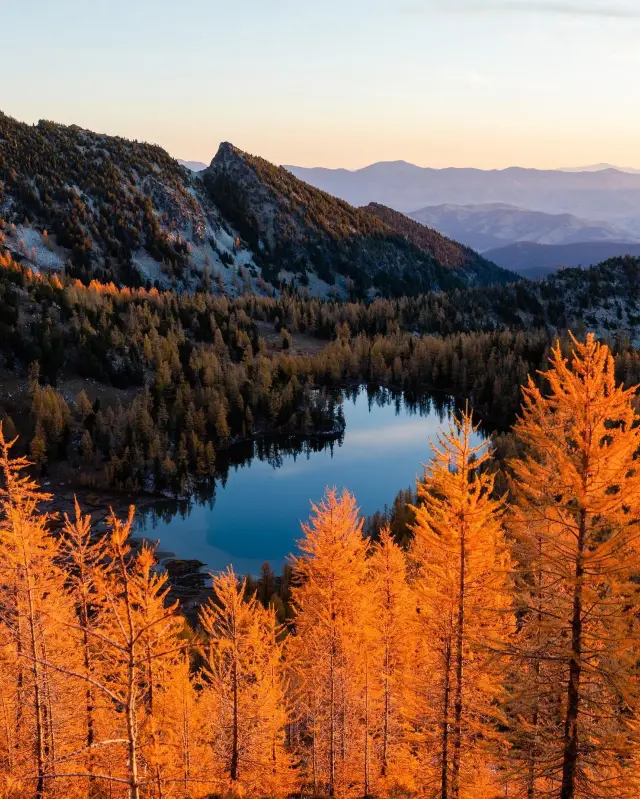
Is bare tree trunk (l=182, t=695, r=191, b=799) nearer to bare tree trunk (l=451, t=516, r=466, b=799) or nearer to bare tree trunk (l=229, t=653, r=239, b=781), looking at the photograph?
bare tree trunk (l=229, t=653, r=239, b=781)

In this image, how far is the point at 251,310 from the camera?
170625mm

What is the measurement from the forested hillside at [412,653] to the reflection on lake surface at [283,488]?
31246mm

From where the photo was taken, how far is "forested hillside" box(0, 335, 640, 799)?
1523 cm

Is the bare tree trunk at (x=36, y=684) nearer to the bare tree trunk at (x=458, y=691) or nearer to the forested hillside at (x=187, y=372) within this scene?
the bare tree trunk at (x=458, y=691)

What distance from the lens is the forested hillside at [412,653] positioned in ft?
50.0

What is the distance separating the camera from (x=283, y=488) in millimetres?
92188

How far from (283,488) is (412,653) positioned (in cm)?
6326

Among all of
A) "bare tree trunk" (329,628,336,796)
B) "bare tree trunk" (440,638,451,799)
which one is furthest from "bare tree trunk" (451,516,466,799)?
"bare tree trunk" (329,628,336,796)

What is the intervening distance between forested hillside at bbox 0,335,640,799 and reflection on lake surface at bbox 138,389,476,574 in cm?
3125

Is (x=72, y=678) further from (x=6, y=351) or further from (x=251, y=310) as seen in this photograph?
(x=251, y=310)

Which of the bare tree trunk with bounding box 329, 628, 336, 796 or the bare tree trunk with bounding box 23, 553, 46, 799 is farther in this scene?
the bare tree trunk with bounding box 329, 628, 336, 796

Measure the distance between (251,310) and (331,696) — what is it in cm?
14896

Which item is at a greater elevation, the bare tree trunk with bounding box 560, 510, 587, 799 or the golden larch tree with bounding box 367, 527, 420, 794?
the bare tree trunk with bounding box 560, 510, 587, 799

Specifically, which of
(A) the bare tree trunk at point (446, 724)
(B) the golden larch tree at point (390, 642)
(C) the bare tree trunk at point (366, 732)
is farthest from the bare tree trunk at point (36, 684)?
(A) the bare tree trunk at point (446, 724)
